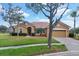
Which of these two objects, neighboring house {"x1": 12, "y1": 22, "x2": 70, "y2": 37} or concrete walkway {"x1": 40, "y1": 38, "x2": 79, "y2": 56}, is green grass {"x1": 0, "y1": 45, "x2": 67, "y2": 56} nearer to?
concrete walkway {"x1": 40, "y1": 38, "x2": 79, "y2": 56}

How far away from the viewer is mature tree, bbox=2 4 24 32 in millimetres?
3371

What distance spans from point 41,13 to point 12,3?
0.34 meters

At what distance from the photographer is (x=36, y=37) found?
3.39 metres

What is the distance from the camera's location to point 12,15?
340cm

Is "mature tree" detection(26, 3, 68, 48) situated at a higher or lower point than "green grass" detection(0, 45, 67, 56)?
higher

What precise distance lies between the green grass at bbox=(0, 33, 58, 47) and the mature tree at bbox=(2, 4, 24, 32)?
0.37 ft

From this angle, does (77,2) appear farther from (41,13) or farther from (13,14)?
(13,14)

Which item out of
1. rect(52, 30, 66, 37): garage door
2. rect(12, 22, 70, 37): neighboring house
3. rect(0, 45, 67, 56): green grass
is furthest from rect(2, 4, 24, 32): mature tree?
rect(52, 30, 66, 37): garage door

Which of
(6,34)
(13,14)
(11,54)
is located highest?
(13,14)

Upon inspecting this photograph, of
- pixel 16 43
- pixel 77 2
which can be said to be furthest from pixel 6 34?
pixel 77 2

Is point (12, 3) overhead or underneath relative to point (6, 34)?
overhead

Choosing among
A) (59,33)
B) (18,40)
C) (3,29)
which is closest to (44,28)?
(59,33)

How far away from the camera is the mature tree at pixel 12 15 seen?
3371 mm

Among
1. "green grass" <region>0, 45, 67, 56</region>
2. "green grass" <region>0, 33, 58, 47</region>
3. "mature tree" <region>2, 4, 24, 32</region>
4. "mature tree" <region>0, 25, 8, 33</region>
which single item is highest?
"mature tree" <region>2, 4, 24, 32</region>
